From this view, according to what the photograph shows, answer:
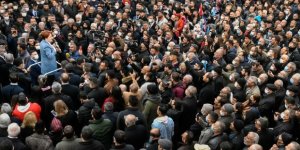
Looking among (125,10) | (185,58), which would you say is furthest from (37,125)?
(125,10)

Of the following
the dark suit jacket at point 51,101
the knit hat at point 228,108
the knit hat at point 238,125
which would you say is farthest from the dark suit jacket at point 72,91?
the knit hat at point 238,125

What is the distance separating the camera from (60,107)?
312 inches

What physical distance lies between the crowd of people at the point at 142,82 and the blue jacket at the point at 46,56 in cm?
2

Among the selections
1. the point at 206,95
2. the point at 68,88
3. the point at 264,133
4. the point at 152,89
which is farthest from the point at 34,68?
the point at 264,133

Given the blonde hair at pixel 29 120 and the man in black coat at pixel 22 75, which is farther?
the man in black coat at pixel 22 75

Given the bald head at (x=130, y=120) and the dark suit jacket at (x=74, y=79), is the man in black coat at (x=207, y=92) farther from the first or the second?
the bald head at (x=130, y=120)

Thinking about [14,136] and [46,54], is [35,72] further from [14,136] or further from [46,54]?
[14,136]

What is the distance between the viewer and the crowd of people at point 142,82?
7602 mm

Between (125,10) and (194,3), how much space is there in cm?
382

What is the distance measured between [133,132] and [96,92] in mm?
1710

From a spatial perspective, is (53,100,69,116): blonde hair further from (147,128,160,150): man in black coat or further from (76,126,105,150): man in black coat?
(147,128,160,150): man in black coat

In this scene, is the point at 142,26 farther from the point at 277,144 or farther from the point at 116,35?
the point at 277,144

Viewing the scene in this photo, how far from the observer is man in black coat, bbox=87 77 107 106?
9.04 metres

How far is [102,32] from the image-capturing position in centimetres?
1427
